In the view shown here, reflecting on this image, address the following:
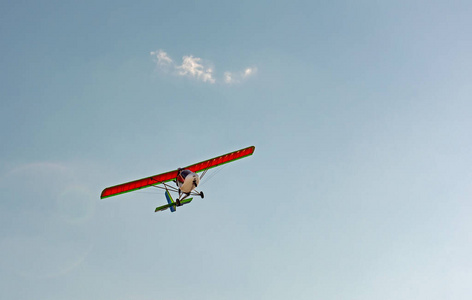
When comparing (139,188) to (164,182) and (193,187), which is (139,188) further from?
(193,187)

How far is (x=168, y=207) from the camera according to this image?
32.2 meters

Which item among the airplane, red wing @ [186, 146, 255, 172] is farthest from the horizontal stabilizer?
red wing @ [186, 146, 255, 172]

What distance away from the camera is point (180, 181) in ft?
97.6

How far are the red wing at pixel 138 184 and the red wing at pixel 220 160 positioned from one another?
13.4 ft

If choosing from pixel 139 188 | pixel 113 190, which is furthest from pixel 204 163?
pixel 113 190

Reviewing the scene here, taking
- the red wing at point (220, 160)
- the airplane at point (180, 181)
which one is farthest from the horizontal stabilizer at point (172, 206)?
the red wing at point (220, 160)

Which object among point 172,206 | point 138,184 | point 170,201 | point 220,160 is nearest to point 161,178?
point 138,184

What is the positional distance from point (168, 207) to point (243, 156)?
10.5 meters

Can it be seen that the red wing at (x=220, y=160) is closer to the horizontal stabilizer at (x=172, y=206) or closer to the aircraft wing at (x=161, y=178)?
the aircraft wing at (x=161, y=178)

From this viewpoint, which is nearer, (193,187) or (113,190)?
(193,187)

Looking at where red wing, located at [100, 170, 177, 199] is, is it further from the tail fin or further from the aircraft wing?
the tail fin

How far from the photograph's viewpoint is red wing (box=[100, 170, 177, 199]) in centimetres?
3122

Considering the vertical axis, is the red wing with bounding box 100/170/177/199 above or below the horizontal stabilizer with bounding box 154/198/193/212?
above

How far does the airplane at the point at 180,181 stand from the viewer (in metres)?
28.8
